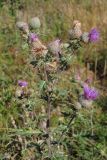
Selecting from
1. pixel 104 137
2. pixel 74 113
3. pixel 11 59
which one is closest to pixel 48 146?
pixel 74 113

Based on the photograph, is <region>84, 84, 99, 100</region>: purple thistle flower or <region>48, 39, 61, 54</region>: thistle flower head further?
<region>84, 84, 99, 100</region>: purple thistle flower

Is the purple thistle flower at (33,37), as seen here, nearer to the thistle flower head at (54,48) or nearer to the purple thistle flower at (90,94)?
the thistle flower head at (54,48)

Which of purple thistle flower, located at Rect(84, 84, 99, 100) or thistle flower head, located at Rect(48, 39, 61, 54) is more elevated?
thistle flower head, located at Rect(48, 39, 61, 54)

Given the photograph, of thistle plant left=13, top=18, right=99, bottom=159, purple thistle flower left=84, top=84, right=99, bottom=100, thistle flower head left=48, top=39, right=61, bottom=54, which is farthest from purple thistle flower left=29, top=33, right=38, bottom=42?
purple thistle flower left=84, top=84, right=99, bottom=100

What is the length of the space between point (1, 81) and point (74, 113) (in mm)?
1755

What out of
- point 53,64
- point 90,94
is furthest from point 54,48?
point 90,94

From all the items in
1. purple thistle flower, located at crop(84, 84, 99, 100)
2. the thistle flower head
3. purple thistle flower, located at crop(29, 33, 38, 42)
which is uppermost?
purple thistle flower, located at crop(29, 33, 38, 42)

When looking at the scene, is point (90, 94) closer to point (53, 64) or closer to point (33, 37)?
point (53, 64)

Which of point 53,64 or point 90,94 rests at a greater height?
point 53,64

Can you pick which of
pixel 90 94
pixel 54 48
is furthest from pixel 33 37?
pixel 90 94

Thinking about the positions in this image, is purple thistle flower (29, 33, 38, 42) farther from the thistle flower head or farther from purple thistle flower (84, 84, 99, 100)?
purple thistle flower (84, 84, 99, 100)

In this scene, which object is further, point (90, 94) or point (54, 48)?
point (90, 94)

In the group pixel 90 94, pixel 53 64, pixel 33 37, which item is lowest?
pixel 90 94

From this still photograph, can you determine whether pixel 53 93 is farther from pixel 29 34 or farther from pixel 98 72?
pixel 98 72
